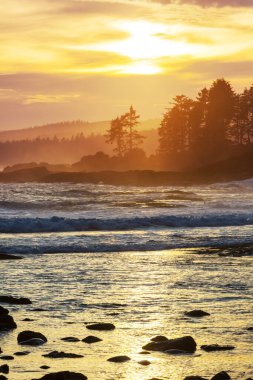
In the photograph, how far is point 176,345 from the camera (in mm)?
10914

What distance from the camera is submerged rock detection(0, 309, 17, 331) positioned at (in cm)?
1223

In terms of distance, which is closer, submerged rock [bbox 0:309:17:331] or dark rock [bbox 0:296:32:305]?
submerged rock [bbox 0:309:17:331]

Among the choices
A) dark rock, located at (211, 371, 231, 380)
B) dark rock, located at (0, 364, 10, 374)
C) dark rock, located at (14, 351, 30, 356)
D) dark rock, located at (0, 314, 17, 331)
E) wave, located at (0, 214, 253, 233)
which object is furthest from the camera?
wave, located at (0, 214, 253, 233)

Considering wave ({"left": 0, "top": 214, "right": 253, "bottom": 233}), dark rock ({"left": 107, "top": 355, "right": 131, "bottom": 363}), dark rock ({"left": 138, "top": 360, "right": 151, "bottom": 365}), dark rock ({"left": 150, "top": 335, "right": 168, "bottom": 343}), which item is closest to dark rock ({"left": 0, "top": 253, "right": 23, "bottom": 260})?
A: wave ({"left": 0, "top": 214, "right": 253, "bottom": 233})

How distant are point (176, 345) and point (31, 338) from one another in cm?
211

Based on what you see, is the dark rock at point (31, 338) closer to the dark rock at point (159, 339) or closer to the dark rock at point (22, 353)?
the dark rock at point (22, 353)

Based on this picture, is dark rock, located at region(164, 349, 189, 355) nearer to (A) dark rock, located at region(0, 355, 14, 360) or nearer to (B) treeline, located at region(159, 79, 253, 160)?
(A) dark rock, located at region(0, 355, 14, 360)

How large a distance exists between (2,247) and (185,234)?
27.4ft

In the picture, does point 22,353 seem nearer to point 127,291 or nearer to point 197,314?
point 197,314

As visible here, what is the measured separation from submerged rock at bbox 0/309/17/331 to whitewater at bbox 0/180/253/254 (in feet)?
39.6

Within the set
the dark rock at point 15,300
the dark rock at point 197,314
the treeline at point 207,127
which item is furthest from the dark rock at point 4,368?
the treeline at point 207,127

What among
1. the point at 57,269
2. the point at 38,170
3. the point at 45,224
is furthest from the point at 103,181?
the point at 57,269

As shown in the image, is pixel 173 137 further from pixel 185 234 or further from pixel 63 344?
pixel 63 344

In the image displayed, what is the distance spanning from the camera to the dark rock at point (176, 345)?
10875mm
